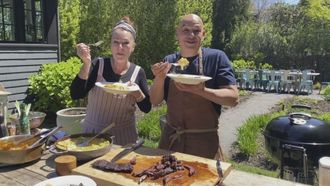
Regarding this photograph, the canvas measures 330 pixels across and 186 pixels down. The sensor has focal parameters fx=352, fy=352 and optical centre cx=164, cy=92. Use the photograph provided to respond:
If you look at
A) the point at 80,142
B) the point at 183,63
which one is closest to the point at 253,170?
the point at 183,63

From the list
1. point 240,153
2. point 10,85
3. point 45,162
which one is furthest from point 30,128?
point 10,85

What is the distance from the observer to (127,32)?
268 cm

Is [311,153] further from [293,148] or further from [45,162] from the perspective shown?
[45,162]

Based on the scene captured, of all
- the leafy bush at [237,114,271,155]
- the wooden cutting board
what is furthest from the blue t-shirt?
the leafy bush at [237,114,271,155]

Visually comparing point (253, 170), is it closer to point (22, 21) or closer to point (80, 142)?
point (80, 142)

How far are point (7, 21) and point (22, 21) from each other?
1.02 ft

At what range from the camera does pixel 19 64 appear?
7594 millimetres

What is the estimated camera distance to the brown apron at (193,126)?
2543 millimetres

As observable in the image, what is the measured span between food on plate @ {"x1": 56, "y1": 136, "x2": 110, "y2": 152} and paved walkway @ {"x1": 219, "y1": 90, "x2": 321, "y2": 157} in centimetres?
423

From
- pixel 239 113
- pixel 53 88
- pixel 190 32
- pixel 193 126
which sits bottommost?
pixel 239 113

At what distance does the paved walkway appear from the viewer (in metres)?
7.34

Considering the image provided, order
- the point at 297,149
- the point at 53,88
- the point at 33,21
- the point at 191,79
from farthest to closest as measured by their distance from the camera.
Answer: the point at 33,21 → the point at 53,88 → the point at 297,149 → the point at 191,79

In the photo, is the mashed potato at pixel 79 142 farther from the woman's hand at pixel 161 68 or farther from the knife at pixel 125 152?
the woman's hand at pixel 161 68

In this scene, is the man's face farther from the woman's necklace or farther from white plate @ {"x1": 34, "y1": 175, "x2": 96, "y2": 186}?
white plate @ {"x1": 34, "y1": 175, "x2": 96, "y2": 186}
